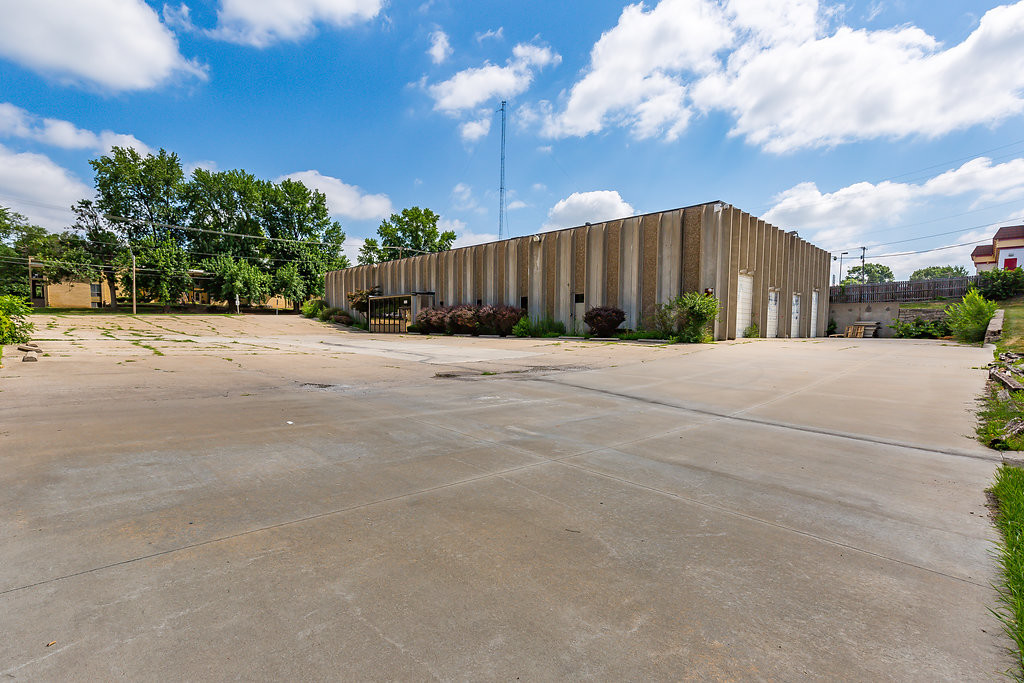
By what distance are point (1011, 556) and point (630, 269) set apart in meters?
20.1

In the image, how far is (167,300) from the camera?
43.7 meters

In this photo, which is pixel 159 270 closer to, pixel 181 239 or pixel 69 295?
pixel 181 239

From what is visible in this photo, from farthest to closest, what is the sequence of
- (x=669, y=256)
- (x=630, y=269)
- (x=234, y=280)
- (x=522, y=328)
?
(x=234, y=280) < (x=522, y=328) < (x=630, y=269) < (x=669, y=256)

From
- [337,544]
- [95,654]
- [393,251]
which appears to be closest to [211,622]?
[95,654]

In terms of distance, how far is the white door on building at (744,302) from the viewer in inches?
815

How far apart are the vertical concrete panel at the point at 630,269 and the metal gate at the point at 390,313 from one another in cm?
1716

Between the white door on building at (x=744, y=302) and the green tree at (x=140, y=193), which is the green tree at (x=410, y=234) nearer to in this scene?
the green tree at (x=140, y=193)

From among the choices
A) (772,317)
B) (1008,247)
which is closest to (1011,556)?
(772,317)

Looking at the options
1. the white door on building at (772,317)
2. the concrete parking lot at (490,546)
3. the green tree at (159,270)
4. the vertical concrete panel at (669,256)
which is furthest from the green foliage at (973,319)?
the green tree at (159,270)

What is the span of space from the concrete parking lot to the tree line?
46.5 m

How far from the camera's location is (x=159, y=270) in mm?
42188

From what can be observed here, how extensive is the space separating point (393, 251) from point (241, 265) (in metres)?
17.0

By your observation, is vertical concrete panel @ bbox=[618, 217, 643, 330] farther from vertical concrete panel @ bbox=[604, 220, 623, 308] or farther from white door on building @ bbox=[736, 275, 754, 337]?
white door on building @ bbox=[736, 275, 754, 337]

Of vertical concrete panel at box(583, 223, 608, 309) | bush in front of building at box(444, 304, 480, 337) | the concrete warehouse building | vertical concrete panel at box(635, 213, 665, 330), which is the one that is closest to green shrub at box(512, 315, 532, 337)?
the concrete warehouse building
